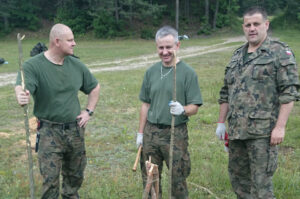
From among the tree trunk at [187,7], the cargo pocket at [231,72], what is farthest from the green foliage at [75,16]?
the cargo pocket at [231,72]

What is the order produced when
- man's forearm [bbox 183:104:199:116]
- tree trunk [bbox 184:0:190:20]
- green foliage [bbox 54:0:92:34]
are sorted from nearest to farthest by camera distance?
man's forearm [bbox 183:104:199:116], green foliage [bbox 54:0:92:34], tree trunk [bbox 184:0:190:20]

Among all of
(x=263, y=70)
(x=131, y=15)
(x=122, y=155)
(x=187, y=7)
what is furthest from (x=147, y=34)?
(x=263, y=70)

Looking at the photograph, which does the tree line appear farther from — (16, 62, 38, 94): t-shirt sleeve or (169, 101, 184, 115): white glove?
(169, 101, 184, 115): white glove

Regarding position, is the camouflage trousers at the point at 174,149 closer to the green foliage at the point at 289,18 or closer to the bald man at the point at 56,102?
the bald man at the point at 56,102

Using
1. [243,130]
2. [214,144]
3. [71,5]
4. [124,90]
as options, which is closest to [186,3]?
[71,5]

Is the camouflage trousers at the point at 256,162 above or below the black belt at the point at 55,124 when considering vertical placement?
below

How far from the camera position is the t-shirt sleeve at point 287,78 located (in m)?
2.96

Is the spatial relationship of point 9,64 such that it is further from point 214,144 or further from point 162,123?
point 162,123

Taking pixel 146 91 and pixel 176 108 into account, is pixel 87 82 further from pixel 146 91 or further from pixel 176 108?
pixel 176 108

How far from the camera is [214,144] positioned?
6281 mm

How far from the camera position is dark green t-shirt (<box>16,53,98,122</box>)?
3.40 meters

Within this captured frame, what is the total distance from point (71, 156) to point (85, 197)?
90 centimetres

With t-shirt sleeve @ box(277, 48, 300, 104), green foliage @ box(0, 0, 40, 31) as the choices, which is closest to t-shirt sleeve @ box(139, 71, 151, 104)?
t-shirt sleeve @ box(277, 48, 300, 104)

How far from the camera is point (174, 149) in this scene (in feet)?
11.1
